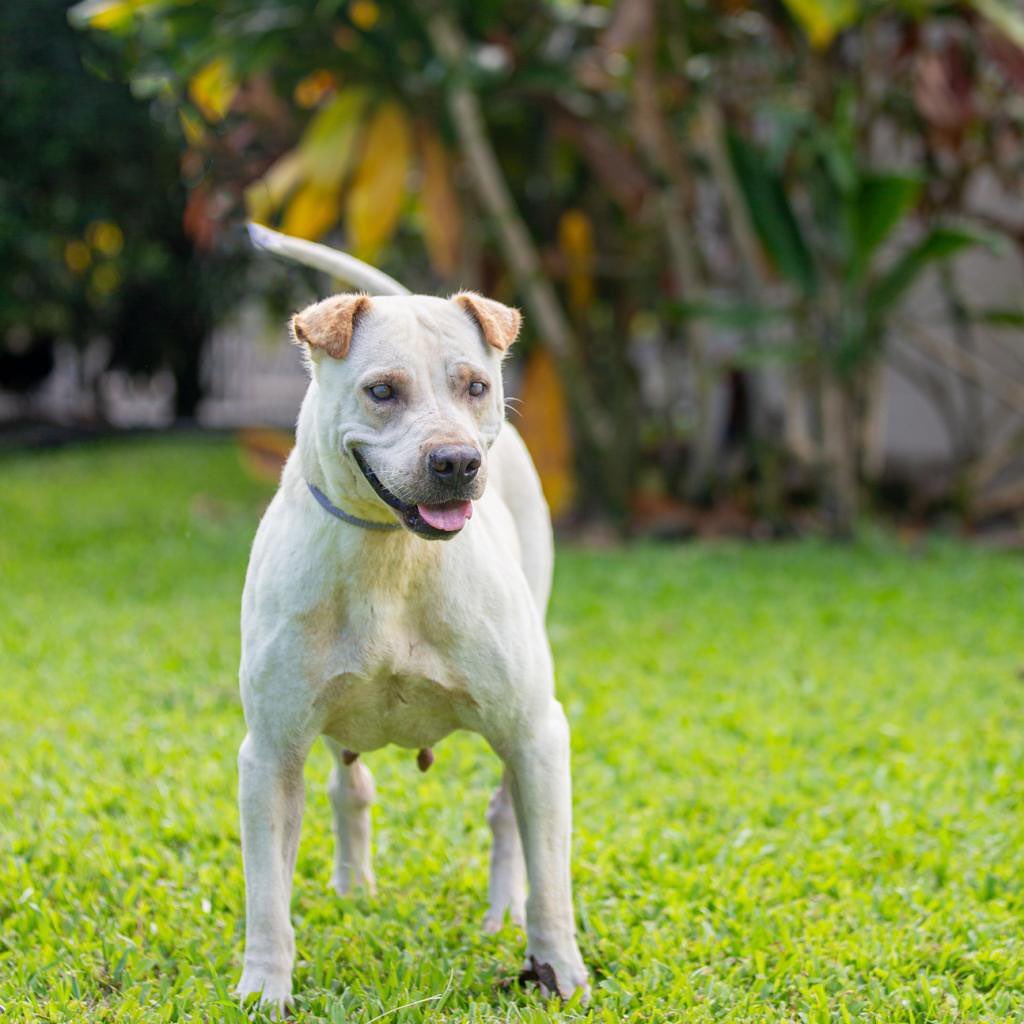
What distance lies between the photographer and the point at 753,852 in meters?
3.87

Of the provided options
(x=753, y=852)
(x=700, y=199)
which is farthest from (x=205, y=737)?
(x=700, y=199)

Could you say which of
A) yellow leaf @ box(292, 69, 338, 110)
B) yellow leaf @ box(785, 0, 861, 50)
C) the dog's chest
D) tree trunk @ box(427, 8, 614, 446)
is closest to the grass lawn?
the dog's chest

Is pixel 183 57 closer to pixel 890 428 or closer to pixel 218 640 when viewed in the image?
pixel 218 640

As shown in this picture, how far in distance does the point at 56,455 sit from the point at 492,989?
12.4 metres

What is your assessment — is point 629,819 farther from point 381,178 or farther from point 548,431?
point 548,431

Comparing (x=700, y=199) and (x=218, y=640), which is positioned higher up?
(x=700, y=199)

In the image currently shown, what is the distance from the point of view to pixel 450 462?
248 cm

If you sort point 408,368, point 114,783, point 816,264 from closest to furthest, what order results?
point 408,368 → point 114,783 → point 816,264

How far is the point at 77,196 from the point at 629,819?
36.8 ft

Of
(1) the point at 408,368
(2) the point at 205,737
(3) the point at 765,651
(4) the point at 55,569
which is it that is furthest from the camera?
(4) the point at 55,569

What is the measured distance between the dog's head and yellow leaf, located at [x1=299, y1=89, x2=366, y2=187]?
5891 mm

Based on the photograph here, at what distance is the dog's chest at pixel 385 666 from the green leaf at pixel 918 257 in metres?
5.56

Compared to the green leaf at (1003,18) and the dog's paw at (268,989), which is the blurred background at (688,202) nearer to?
the green leaf at (1003,18)

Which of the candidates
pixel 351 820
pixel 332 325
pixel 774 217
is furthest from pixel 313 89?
pixel 332 325
